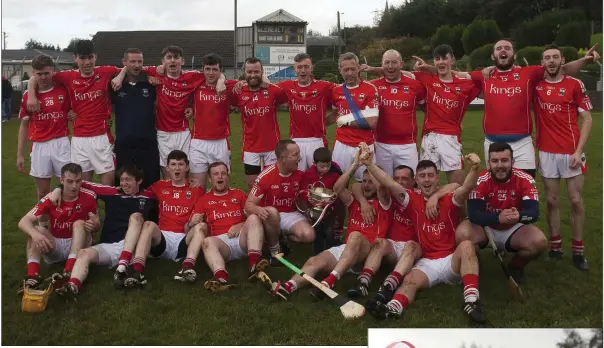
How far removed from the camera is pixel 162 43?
32.5m

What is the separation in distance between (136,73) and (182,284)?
236 cm

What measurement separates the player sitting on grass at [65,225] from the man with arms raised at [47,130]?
3.16ft

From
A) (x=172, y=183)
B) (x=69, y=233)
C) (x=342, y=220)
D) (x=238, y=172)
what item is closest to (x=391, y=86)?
(x=342, y=220)

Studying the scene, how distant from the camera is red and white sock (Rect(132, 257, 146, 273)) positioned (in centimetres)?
468

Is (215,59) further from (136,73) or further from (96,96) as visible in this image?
(96,96)

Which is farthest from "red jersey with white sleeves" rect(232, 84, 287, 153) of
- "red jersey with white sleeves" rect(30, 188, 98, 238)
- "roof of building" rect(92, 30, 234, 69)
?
"roof of building" rect(92, 30, 234, 69)

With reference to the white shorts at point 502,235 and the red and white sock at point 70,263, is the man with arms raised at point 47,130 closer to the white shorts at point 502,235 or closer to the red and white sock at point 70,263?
the red and white sock at point 70,263

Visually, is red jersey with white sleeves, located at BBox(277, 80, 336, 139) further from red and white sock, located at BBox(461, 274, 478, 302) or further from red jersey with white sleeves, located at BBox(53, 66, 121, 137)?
red and white sock, located at BBox(461, 274, 478, 302)

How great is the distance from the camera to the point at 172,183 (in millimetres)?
5371

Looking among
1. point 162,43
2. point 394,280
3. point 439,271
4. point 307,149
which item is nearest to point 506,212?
point 439,271

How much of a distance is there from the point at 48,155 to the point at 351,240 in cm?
335

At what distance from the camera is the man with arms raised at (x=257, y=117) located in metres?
5.90

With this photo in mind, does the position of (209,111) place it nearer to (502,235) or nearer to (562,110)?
(502,235)

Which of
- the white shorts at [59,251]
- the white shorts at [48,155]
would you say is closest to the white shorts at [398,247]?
the white shorts at [59,251]
